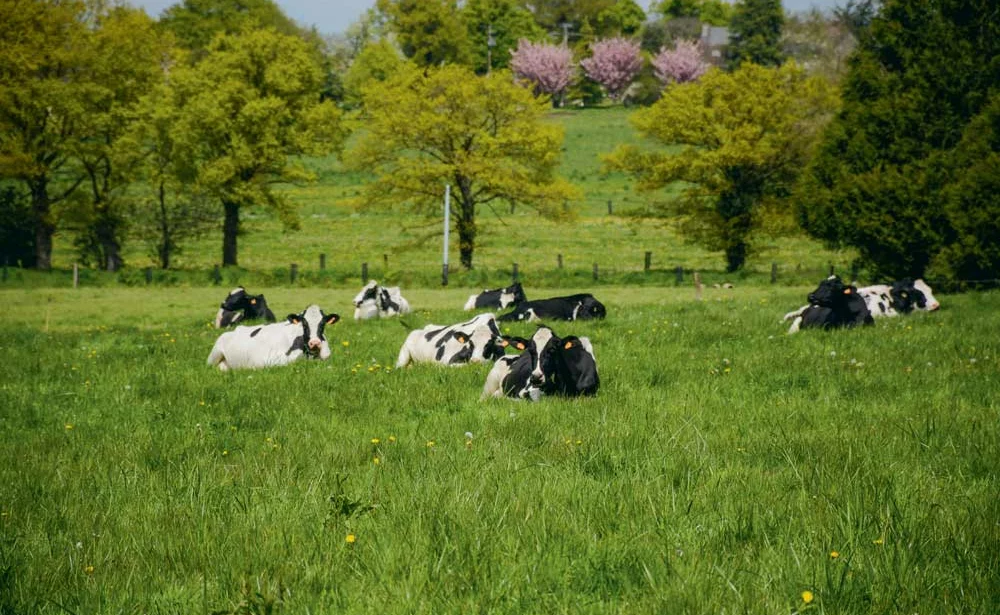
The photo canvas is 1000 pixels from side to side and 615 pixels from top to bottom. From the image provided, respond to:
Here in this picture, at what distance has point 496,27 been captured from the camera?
12338cm

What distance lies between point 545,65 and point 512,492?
4405 inches

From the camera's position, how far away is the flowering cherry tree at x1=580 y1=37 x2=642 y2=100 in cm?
11350

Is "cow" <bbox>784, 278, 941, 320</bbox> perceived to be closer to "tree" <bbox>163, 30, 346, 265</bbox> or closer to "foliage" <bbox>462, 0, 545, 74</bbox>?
"tree" <bbox>163, 30, 346, 265</bbox>

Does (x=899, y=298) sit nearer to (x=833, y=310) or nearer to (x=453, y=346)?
(x=833, y=310)

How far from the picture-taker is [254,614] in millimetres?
3568

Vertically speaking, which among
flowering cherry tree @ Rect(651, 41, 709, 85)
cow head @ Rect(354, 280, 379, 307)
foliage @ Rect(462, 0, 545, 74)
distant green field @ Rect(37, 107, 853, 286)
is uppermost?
foliage @ Rect(462, 0, 545, 74)

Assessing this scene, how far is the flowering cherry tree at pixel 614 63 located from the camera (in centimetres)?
11350

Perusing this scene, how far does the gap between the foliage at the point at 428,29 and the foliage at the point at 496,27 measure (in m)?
15.7

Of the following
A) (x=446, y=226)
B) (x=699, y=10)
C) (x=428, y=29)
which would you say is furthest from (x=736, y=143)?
(x=699, y=10)

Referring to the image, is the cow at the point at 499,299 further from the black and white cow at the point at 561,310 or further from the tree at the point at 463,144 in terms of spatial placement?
the tree at the point at 463,144

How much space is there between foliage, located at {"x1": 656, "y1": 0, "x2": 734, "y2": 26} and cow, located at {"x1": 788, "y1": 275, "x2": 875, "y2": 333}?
443ft

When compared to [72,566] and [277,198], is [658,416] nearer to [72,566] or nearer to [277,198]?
[72,566]

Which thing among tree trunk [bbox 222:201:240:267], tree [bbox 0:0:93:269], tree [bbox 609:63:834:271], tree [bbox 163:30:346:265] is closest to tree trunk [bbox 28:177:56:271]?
tree [bbox 0:0:93:269]

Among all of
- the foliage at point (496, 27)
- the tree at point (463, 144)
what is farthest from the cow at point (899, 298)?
the foliage at point (496, 27)
